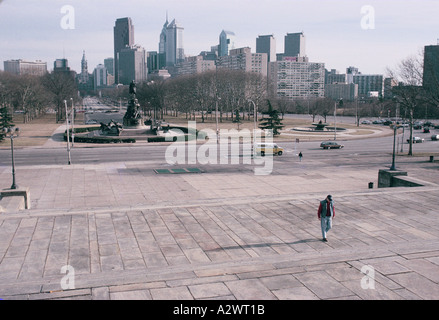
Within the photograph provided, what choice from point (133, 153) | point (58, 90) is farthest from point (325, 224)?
point (58, 90)

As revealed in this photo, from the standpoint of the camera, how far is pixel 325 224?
14.7 metres

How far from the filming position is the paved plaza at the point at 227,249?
10922 mm

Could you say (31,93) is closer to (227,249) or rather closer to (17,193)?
(17,193)

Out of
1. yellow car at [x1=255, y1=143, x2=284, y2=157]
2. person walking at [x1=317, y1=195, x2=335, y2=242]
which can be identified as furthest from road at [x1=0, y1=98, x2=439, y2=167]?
person walking at [x1=317, y1=195, x2=335, y2=242]

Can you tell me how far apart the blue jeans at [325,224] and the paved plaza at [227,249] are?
15.5 inches

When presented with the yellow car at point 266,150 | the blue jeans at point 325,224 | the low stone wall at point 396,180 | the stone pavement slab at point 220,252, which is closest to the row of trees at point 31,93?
the yellow car at point 266,150

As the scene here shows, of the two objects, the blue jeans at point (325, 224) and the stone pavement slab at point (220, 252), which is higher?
the blue jeans at point (325, 224)

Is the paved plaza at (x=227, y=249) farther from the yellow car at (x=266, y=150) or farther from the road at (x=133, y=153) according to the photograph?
the yellow car at (x=266, y=150)

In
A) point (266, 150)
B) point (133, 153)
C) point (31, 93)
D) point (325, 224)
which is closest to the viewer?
point (325, 224)

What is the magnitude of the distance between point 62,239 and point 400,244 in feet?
38.5

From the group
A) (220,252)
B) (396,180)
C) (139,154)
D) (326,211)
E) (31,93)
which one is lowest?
(220,252)

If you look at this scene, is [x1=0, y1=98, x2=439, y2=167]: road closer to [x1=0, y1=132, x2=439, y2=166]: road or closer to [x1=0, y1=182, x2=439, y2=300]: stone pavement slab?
[x1=0, y1=132, x2=439, y2=166]: road

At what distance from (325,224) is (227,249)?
3618 mm

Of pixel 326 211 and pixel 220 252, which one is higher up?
pixel 326 211
